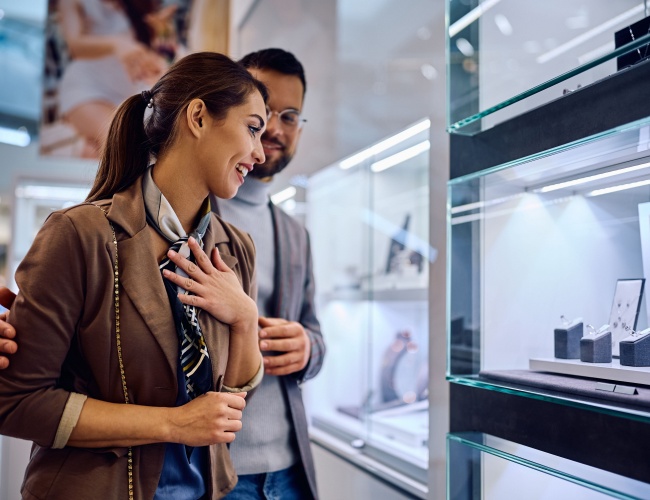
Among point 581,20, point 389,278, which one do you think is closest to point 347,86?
point 389,278

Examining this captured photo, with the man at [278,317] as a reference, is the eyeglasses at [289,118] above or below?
above

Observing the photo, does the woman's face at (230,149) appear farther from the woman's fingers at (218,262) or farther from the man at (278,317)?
the man at (278,317)

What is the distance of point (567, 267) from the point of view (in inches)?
44.2

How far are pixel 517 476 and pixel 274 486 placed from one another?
68 cm

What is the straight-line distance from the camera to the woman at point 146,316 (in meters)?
1.05

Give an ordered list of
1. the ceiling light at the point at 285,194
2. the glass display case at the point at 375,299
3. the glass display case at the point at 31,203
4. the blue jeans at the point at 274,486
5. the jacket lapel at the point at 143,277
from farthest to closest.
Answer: the glass display case at the point at 31,203, the ceiling light at the point at 285,194, the glass display case at the point at 375,299, the blue jeans at the point at 274,486, the jacket lapel at the point at 143,277

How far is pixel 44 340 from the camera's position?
40.9 inches

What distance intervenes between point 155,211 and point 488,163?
2.08 ft

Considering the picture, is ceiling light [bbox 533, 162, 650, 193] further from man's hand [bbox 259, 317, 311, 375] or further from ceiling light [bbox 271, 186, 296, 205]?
ceiling light [bbox 271, 186, 296, 205]

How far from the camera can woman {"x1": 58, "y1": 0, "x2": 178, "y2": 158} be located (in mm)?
3766

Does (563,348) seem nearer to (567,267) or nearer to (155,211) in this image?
(567,267)

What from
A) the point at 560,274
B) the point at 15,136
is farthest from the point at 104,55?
the point at 560,274

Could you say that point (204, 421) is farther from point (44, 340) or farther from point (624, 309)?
point (624, 309)

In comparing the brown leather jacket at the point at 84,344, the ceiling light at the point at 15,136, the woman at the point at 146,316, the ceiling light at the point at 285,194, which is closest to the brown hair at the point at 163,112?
the woman at the point at 146,316
